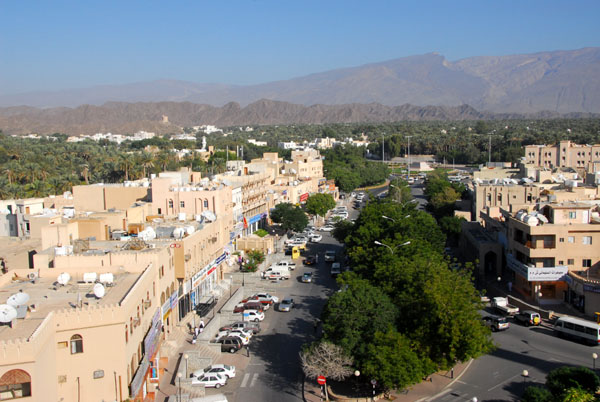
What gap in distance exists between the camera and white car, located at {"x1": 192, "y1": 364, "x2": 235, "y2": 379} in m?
22.3

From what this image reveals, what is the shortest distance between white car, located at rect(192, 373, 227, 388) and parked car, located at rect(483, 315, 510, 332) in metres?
12.2

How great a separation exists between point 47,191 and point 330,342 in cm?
4157

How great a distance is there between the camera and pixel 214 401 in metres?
19.6

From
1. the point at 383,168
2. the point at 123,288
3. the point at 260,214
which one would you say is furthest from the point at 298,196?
the point at 123,288

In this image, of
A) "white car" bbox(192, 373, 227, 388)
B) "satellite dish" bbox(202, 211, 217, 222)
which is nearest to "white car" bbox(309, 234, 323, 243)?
"satellite dish" bbox(202, 211, 217, 222)

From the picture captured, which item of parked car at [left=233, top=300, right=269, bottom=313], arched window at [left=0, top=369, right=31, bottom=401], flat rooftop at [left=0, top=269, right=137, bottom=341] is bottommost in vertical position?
parked car at [left=233, top=300, right=269, bottom=313]

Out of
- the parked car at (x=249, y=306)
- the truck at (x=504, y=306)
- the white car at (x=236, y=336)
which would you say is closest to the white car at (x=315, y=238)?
the parked car at (x=249, y=306)

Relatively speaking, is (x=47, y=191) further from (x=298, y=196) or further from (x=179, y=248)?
(x=179, y=248)

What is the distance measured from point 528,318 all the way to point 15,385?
860 inches

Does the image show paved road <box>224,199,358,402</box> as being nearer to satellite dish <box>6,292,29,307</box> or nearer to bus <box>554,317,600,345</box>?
satellite dish <box>6,292,29,307</box>

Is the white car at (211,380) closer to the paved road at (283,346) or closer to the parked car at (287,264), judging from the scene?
the paved road at (283,346)

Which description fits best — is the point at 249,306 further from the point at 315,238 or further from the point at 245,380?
the point at 315,238

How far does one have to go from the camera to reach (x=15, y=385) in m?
14.4

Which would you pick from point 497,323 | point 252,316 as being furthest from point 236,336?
point 497,323
